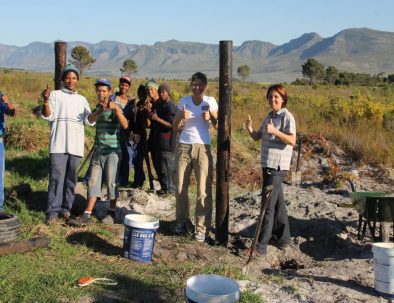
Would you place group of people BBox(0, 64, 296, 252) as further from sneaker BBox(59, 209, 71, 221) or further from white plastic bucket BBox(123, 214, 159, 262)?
white plastic bucket BBox(123, 214, 159, 262)

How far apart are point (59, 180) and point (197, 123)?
5.89 feet

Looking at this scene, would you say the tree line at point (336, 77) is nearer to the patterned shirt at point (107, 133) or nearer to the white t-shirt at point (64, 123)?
the patterned shirt at point (107, 133)

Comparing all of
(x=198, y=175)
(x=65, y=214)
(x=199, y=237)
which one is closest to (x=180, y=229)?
(x=199, y=237)

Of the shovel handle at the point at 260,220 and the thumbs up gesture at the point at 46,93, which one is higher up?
the thumbs up gesture at the point at 46,93

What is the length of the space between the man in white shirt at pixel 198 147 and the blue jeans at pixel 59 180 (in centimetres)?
131

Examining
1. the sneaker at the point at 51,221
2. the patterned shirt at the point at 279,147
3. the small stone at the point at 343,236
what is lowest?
the small stone at the point at 343,236

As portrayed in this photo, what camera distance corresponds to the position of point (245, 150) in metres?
12.4

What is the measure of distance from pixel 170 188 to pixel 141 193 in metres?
0.60

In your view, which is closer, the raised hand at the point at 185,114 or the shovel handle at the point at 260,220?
the shovel handle at the point at 260,220

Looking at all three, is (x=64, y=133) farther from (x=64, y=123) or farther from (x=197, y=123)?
(x=197, y=123)

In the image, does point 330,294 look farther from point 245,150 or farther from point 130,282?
point 245,150

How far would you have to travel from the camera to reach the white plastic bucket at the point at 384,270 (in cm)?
451

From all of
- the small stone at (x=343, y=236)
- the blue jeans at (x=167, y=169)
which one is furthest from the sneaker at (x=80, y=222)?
the small stone at (x=343, y=236)

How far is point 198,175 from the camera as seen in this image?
595 cm
